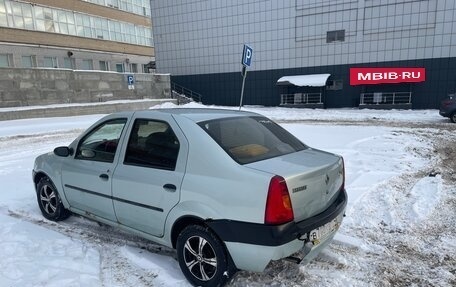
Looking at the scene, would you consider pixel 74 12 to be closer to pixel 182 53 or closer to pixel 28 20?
A: pixel 28 20

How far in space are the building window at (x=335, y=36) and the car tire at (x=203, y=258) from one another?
20080mm

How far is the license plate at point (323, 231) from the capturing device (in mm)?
3002

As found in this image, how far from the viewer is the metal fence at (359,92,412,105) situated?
19422 mm

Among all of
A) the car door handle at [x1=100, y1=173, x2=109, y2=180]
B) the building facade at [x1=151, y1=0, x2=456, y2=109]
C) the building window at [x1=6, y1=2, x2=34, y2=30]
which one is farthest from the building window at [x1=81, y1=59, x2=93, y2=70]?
the car door handle at [x1=100, y1=173, x2=109, y2=180]

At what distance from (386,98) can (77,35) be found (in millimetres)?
26282

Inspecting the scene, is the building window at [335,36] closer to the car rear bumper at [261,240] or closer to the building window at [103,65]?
the car rear bumper at [261,240]

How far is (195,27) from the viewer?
974 inches

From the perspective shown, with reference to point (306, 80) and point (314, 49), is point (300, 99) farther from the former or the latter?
point (314, 49)

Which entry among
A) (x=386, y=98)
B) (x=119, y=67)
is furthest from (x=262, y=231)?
(x=119, y=67)

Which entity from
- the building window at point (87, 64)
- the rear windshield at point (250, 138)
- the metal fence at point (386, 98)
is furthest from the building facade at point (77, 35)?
the rear windshield at point (250, 138)

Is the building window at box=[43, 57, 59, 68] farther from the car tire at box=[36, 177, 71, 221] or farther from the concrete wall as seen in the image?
the car tire at box=[36, 177, 71, 221]

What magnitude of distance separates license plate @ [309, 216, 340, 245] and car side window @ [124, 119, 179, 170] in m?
1.41

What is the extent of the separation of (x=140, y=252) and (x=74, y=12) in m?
32.5

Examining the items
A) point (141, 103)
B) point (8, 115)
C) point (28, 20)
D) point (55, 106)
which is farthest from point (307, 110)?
point (28, 20)
